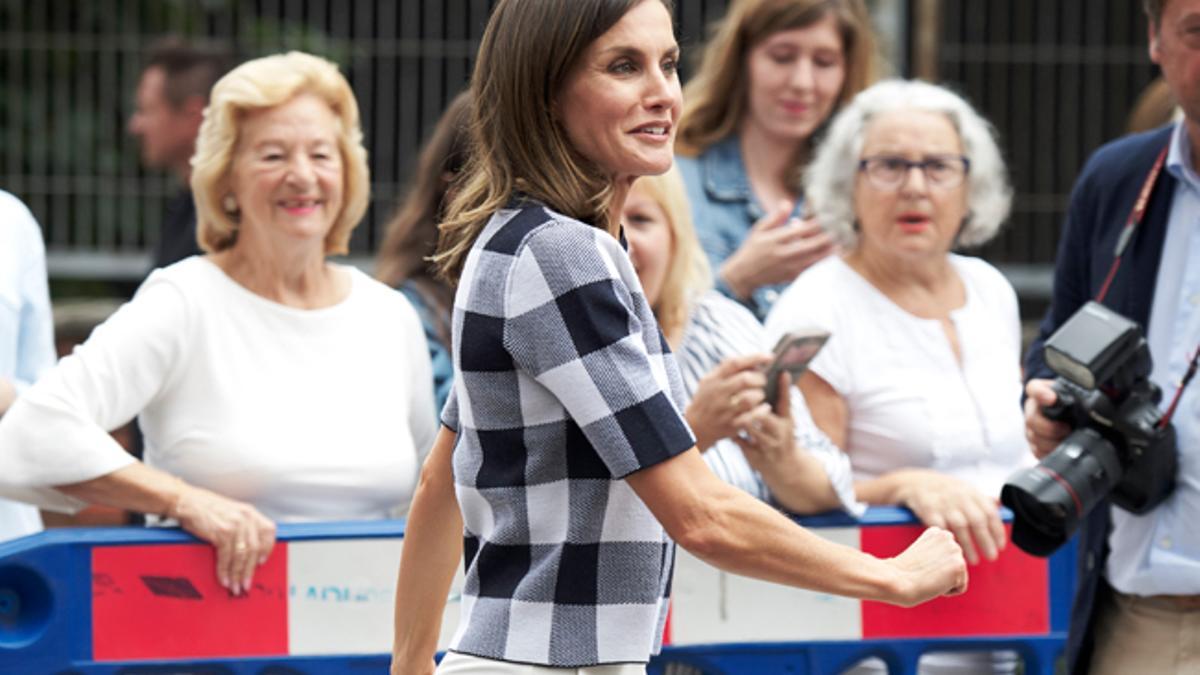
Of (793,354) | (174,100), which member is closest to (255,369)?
(793,354)

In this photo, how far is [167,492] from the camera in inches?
139

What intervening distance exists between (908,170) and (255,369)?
1476mm

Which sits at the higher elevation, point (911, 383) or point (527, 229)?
point (527, 229)

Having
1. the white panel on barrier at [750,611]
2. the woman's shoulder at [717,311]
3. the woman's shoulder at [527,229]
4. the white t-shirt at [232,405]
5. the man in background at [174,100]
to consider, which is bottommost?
the white panel on barrier at [750,611]

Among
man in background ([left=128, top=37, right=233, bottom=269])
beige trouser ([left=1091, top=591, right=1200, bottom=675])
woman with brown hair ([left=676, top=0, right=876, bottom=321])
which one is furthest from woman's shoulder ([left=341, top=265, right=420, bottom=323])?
man in background ([left=128, top=37, right=233, bottom=269])

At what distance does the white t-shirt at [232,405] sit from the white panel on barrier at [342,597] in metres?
0.18

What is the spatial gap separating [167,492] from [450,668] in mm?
1274

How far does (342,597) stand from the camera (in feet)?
11.8

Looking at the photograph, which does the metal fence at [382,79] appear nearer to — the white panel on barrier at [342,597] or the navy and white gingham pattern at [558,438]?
the white panel on barrier at [342,597]

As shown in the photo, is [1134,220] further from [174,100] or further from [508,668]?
[174,100]

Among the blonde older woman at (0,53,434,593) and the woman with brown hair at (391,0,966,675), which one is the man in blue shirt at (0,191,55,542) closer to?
the blonde older woman at (0,53,434,593)

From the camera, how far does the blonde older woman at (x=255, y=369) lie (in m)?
3.53

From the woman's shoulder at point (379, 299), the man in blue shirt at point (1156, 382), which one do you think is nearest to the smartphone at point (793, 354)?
the man in blue shirt at point (1156, 382)

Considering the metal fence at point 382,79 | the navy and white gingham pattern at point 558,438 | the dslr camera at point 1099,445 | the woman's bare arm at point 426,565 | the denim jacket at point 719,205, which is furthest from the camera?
the metal fence at point 382,79
